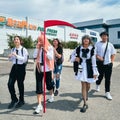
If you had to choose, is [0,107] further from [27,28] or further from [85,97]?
[27,28]

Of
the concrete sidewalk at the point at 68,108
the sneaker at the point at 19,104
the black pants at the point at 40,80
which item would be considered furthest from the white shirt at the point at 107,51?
the sneaker at the point at 19,104

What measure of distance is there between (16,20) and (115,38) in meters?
54.0

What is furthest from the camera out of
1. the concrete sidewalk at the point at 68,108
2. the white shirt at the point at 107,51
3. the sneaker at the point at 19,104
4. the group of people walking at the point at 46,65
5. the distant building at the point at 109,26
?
the distant building at the point at 109,26

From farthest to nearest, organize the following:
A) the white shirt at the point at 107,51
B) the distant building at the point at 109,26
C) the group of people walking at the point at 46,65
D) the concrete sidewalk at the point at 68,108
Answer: the distant building at the point at 109,26 < the white shirt at the point at 107,51 < the group of people walking at the point at 46,65 < the concrete sidewalk at the point at 68,108

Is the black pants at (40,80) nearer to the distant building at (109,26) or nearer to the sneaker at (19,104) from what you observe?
the sneaker at (19,104)

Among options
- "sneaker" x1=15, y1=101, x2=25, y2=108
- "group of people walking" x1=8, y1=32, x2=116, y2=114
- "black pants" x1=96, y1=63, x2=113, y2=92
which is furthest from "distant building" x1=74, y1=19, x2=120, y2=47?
"sneaker" x1=15, y1=101, x2=25, y2=108

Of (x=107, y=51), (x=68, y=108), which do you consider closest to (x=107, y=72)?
(x=107, y=51)

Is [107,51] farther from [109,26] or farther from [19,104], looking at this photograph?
[109,26]

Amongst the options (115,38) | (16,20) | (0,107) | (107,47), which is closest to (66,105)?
(0,107)

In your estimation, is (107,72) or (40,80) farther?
(107,72)

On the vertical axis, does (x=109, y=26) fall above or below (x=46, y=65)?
above

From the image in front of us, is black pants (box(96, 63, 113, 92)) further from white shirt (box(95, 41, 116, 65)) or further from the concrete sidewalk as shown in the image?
the concrete sidewalk

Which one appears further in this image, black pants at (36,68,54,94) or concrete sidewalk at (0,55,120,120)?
black pants at (36,68,54,94)

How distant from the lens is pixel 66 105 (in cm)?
620
